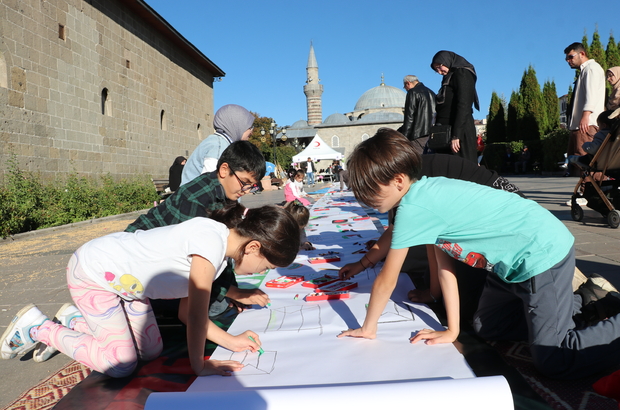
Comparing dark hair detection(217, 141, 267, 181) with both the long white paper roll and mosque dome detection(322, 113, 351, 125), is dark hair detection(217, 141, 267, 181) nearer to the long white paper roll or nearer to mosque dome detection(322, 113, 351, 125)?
the long white paper roll

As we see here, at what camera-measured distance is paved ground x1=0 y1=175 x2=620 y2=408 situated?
194 cm

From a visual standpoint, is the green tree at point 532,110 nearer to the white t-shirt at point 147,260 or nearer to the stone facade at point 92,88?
the stone facade at point 92,88

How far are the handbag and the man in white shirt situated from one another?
1951mm

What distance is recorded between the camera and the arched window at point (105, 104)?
450 inches

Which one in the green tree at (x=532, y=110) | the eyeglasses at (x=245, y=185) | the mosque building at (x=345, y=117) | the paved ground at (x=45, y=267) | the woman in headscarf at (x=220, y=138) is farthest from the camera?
the mosque building at (x=345, y=117)

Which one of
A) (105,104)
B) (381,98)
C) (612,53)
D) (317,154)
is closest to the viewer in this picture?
(105,104)

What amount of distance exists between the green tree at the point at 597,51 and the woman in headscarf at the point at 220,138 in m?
17.9

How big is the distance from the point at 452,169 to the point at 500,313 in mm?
888

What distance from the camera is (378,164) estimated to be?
1.67 m

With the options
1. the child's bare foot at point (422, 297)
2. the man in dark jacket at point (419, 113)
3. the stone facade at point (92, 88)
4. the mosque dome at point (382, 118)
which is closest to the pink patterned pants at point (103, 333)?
the child's bare foot at point (422, 297)

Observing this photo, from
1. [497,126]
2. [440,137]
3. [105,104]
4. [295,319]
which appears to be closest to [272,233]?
[295,319]

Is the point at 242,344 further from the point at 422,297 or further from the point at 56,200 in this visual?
the point at 56,200

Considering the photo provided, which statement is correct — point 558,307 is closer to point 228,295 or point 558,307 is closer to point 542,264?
point 542,264

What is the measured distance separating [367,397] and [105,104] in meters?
12.2
